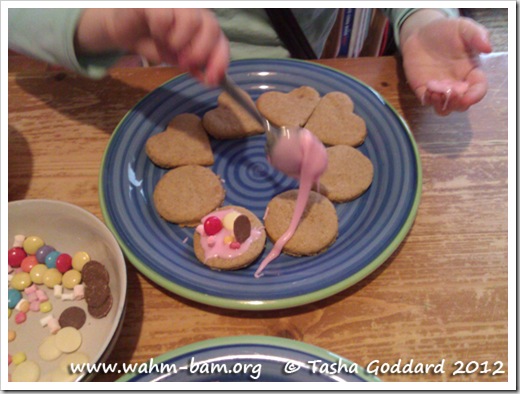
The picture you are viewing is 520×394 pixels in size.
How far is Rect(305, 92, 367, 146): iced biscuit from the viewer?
36.2 inches

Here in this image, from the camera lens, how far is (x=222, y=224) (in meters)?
0.78

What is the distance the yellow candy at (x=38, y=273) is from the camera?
0.77m

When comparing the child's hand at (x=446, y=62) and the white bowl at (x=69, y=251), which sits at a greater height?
the child's hand at (x=446, y=62)

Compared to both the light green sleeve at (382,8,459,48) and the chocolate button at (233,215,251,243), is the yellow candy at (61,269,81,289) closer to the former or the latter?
the chocolate button at (233,215,251,243)

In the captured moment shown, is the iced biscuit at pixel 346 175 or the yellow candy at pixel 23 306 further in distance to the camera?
the iced biscuit at pixel 346 175

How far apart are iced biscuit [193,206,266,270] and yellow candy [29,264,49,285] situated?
27cm

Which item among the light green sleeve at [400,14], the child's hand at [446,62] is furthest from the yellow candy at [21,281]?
the light green sleeve at [400,14]

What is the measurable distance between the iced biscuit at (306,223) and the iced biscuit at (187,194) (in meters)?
0.12

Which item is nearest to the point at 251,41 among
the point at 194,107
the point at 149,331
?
the point at 194,107

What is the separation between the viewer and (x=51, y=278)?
76 centimetres

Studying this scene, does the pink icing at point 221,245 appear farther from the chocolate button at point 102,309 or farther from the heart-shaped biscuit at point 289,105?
the heart-shaped biscuit at point 289,105

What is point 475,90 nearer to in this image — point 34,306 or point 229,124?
point 229,124

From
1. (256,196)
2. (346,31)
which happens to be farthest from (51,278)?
(346,31)

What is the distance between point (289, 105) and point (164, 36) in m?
0.35
